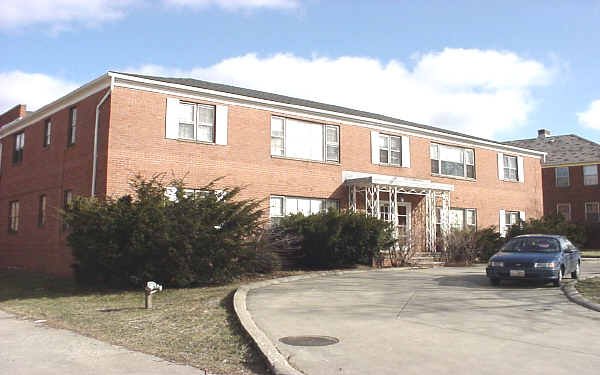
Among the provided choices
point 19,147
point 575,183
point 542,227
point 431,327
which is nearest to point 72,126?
point 19,147

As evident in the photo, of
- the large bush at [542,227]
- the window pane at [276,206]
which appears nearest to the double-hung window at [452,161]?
the large bush at [542,227]

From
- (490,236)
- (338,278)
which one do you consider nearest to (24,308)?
(338,278)

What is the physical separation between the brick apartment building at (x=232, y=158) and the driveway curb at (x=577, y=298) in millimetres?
8263

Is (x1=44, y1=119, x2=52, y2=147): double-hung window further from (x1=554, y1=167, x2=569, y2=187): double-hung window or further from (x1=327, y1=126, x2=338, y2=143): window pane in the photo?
(x1=554, y1=167, x2=569, y2=187): double-hung window

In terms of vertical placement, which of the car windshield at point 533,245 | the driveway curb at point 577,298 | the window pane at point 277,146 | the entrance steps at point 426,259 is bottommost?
the driveway curb at point 577,298

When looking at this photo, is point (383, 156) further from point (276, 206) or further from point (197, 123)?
point (197, 123)

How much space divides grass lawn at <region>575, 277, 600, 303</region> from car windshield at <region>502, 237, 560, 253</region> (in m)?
1.07

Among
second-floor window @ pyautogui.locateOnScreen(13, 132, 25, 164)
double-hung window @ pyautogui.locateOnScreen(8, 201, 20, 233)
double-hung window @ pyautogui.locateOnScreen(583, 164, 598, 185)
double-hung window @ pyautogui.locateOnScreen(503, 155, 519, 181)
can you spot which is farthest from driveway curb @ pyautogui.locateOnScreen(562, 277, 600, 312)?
double-hung window @ pyautogui.locateOnScreen(583, 164, 598, 185)

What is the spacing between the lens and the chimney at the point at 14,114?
1049 inches

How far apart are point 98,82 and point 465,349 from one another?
14.7m

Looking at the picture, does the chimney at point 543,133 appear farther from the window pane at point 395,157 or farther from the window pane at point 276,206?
the window pane at point 276,206

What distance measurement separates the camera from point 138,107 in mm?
17656

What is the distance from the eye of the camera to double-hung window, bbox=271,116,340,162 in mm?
20797

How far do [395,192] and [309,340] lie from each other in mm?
15342
